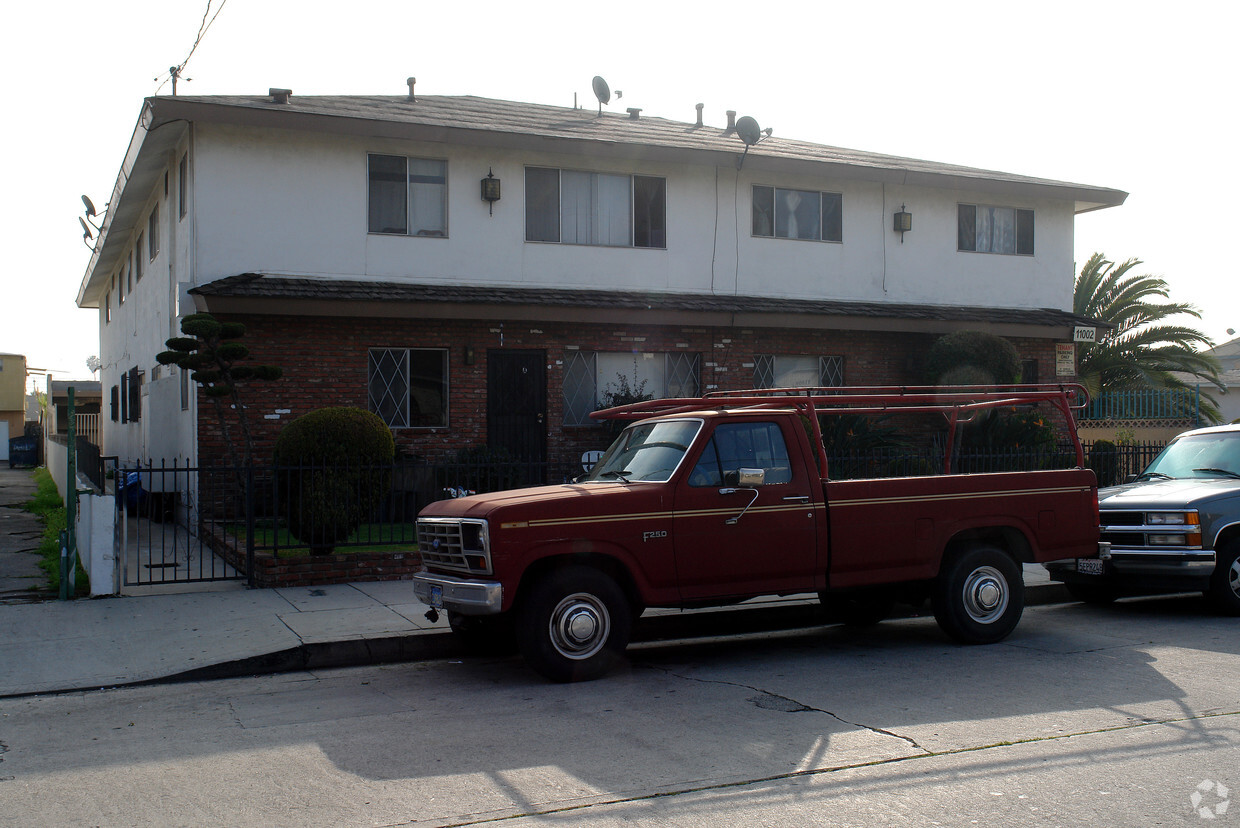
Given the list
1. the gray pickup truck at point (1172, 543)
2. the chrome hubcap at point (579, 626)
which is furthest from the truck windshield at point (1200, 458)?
the chrome hubcap at point (579, 626)

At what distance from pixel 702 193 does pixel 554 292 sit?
11.5 ft

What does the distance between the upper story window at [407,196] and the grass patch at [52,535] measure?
6.43 metres

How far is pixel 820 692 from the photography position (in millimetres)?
6973

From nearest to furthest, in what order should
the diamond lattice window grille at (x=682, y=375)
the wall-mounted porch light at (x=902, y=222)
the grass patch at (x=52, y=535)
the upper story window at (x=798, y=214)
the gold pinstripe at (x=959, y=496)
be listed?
the gold pinstripe at (x=959, y=496) < the grass patch at (x=52, y=535) < the diamond lattice window grille at (x=682, y=375) < the upper story window at (x=798, y=214) < the wall-mounted porch light at (x=902, y=222)

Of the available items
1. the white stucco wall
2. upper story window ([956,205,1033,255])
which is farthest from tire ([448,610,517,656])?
upper story window ([956,205,1033,255])

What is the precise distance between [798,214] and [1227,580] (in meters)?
11.5

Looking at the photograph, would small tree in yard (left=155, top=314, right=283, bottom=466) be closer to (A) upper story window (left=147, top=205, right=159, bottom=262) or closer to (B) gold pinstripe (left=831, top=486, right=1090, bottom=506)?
(A) upper story window (left=147, top=205, right=159, bottom=262)

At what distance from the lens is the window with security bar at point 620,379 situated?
17.6 m

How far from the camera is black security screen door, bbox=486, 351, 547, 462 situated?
17.1 m

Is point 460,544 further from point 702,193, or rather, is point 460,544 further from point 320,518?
point 702,193

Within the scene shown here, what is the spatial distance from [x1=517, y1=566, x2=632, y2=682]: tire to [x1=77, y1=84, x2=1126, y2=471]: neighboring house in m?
9.27

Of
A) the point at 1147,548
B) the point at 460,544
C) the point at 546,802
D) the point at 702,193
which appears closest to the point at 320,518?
the point at 460,544

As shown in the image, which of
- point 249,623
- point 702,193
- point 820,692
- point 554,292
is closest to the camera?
point 820,692

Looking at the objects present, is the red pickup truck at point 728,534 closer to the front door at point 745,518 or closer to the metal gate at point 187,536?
the front door at point 745,518
